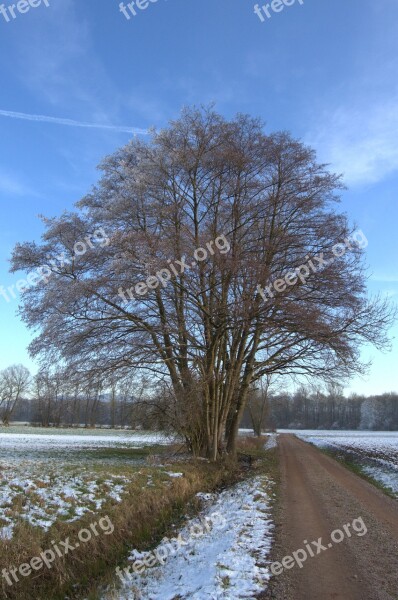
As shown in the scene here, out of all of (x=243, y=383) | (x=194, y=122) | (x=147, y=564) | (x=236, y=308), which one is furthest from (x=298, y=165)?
(x=147, y=564)

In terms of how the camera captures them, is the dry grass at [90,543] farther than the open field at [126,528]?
Yes

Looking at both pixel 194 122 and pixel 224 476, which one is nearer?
pixel 224 476

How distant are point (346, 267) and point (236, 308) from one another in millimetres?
5191

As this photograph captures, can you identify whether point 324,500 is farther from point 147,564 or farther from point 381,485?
point 147,564

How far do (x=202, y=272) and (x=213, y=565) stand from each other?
1134 centimetres

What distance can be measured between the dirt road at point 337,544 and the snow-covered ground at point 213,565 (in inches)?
11.1

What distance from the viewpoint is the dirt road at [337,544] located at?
5.52 metres

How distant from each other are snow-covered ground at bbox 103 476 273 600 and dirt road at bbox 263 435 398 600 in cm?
28

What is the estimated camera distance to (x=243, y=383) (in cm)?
2181

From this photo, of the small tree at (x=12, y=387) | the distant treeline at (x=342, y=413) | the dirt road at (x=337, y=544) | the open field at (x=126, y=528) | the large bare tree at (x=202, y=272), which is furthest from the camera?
the distant treeline at (x=342, y=413)

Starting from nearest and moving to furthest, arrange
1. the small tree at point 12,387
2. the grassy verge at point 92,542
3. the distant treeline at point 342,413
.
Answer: the grassy verge at point 92,542
the small tree at point 12,387
the distant treeline at point 342,413

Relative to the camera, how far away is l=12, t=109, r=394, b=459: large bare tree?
55.2ft

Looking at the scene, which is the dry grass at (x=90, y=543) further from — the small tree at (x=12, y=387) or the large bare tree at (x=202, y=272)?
the small tree at (x=12, y=387)

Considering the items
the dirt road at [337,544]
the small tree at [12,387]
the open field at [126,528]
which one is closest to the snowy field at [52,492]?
the open field at [126,528]
